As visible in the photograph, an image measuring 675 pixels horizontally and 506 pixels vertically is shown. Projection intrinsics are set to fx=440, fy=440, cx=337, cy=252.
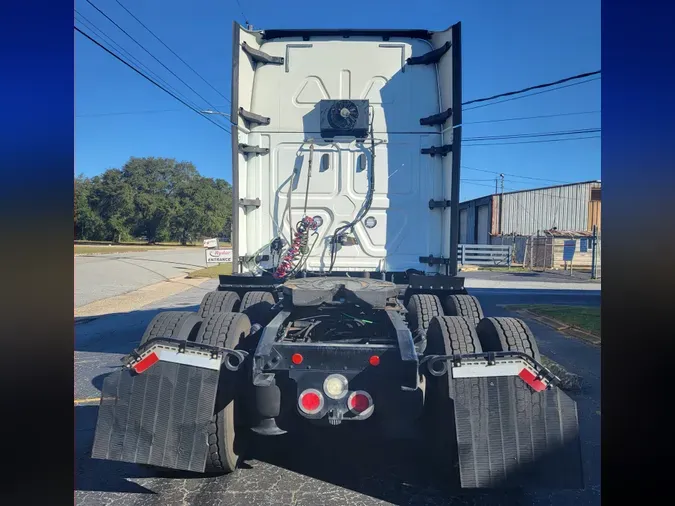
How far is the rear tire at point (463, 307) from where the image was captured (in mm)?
4269

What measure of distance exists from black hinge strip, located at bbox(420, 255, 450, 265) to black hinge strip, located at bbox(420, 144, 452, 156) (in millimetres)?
1178

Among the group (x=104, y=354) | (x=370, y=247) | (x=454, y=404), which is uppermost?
(x=370, y=247)

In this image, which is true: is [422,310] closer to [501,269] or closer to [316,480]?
[316,480]

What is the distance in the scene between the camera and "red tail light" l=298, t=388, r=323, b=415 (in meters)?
2.69

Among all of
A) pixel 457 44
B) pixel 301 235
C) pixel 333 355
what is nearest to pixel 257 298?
pixel 301 235

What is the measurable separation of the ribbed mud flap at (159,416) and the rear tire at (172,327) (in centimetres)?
34

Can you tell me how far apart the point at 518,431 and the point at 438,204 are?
9.41ft

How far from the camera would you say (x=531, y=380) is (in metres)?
2.63

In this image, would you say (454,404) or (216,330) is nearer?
(454,404)

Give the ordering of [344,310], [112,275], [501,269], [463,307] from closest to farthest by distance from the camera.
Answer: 1. [344,310]
2. [463,307]
3. [112,275]
4. [501,269]

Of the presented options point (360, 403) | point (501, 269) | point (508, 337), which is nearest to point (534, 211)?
point (501, 269)

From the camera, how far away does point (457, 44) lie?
15.1 ft
